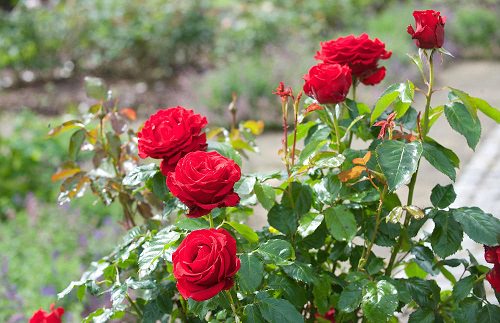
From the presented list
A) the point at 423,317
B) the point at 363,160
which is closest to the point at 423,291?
the point at 423,317

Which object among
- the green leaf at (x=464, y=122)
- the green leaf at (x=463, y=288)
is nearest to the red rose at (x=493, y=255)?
the green leaf at (x=463, y=288)

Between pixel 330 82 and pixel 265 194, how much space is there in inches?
11.8

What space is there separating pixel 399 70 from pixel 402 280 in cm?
581

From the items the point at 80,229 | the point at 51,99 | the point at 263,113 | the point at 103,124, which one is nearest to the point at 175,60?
the point at 51,99

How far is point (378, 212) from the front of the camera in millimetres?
1672

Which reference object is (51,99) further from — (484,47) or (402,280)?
(402,280)

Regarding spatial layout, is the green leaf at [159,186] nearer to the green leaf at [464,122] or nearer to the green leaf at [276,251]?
the green leaf at [276,251]

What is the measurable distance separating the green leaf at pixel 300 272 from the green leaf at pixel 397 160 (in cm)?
26

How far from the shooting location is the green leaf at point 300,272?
1.57 metres

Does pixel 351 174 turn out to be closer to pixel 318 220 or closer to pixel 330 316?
pixel 318 220

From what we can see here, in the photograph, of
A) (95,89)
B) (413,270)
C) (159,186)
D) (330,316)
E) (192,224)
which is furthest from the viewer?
(95,89)

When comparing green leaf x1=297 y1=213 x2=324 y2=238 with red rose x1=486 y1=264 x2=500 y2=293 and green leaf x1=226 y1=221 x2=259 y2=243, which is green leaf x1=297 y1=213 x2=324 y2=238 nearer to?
green leaf x1=226 y1=221 x2=259 y2=243

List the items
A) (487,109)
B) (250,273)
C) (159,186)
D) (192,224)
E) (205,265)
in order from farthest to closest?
(159,186) < (487,109) < (192,224) < (250,273) < (205,265)

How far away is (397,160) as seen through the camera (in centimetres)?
154
